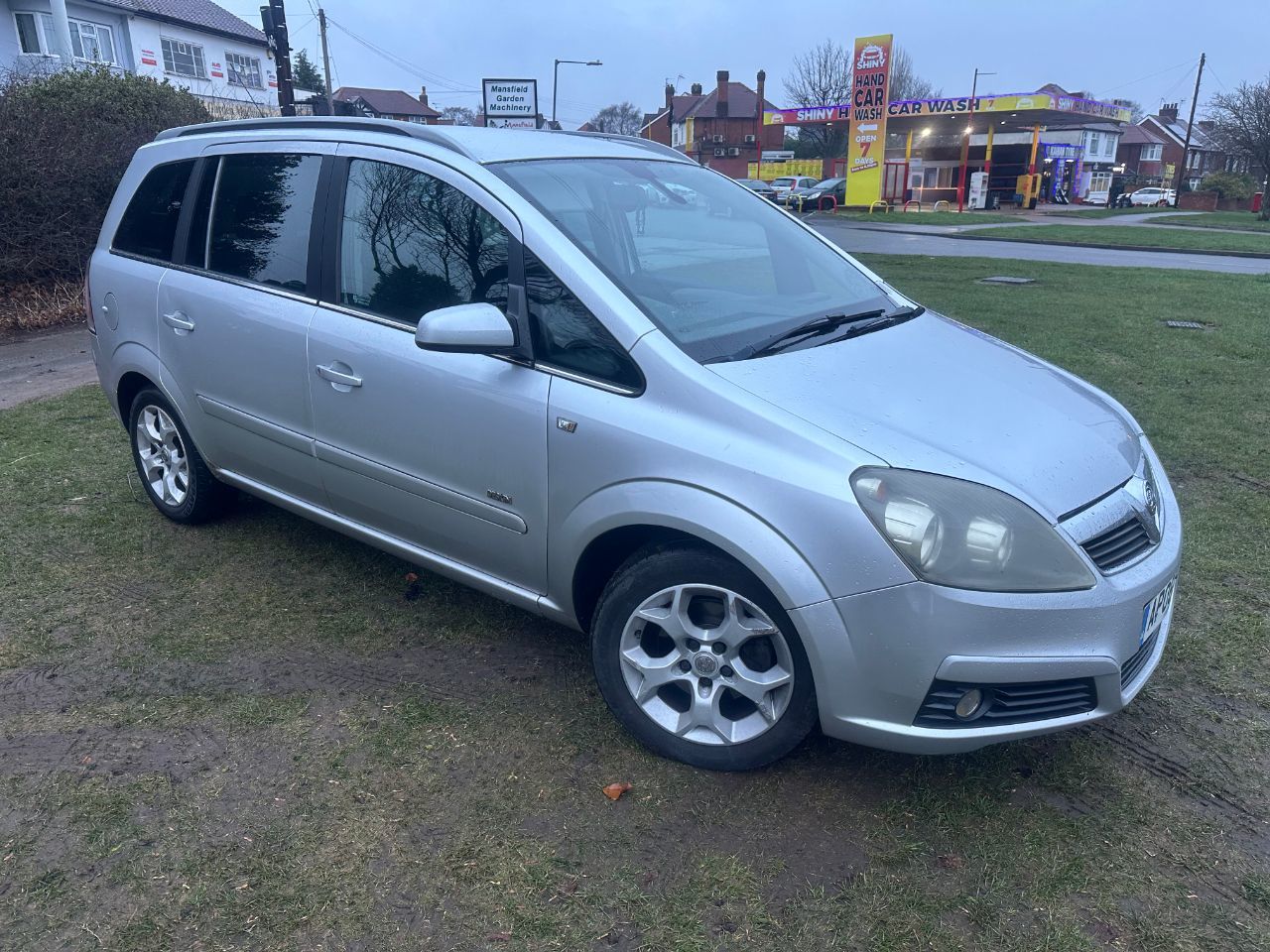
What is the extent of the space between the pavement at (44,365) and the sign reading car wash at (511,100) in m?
9.36

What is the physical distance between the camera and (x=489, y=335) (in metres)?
2.90

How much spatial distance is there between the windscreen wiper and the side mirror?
639mm

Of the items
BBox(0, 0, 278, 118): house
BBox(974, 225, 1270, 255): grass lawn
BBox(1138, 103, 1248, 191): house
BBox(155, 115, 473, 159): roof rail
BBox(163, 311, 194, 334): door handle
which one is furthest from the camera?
BBox(1138, 103, 1248, 191): house

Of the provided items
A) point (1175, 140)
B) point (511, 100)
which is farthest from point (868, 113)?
point (1175, 140)

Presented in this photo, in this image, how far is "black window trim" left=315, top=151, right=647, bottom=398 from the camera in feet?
9.59

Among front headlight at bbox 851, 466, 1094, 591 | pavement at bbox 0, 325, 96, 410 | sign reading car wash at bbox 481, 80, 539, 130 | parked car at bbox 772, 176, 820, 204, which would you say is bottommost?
pavement at bbox 0, 325, 96, 410

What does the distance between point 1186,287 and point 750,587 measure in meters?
12.6

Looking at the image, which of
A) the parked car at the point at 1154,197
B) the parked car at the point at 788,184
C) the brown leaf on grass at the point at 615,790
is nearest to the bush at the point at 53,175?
the brown leaf on grass at the point at 615,790

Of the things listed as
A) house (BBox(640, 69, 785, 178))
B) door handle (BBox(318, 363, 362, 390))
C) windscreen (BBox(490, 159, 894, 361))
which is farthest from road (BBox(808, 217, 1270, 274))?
house (BBox(640, 69, 785, 178))

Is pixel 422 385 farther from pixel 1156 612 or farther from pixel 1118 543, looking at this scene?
pixel 1156 612

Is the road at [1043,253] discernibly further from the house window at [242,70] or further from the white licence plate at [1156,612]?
the house window at [242,70]

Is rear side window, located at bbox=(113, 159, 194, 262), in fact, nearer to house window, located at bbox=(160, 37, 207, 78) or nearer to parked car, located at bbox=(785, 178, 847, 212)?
parked car, located at bbox=(785, 178, 847, 212)

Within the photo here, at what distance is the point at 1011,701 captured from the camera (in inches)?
100

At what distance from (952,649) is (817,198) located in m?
39.9
